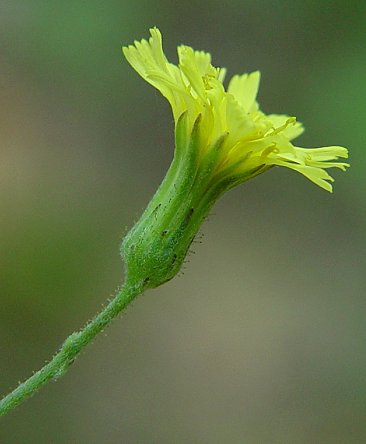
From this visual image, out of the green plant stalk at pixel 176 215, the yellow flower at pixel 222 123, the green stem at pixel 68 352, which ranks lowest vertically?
the green stem at pixel 68 352

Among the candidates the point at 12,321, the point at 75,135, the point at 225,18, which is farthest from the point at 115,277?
the point at 225,18

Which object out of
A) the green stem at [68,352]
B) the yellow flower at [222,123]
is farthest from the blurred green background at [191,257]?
the yellow flower at [222,123]

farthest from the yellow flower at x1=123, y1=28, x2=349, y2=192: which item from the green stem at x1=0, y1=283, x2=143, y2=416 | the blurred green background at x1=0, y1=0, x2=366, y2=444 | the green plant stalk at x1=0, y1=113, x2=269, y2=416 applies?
the blurred green background at x1=0, y1=0, x2=366, y2=444

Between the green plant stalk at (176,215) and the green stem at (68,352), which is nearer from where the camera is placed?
the green stem at (68,352)

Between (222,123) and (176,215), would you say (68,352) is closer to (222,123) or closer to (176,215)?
(176,215)

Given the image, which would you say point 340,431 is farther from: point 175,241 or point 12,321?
point 175,241

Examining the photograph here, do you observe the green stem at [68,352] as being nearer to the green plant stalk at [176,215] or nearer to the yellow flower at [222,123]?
the green plant stalk at [176,215]
